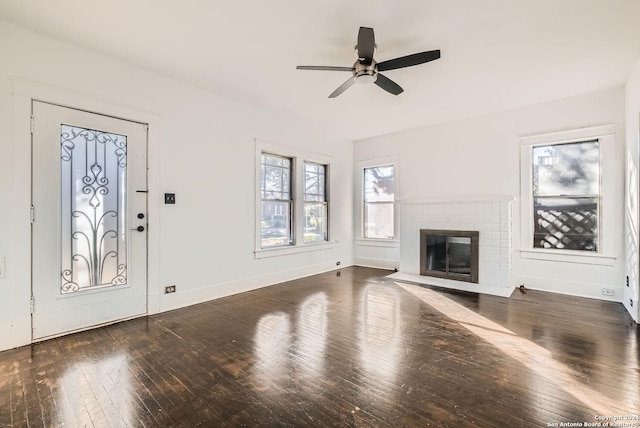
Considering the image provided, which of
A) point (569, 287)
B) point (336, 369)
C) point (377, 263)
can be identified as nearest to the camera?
point (336, 369)

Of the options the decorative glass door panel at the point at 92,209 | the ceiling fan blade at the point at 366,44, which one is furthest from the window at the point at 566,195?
the decorative glass door panel at the point at 92,209

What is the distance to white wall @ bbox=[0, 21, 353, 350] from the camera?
8.18 feet

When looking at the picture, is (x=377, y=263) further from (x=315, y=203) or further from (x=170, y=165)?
(x=170, y=165)

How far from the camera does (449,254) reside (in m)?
4.86

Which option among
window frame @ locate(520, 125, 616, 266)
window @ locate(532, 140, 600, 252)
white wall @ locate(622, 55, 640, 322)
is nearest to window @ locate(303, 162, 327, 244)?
window frame @ locate(520, 125, 616, 266)

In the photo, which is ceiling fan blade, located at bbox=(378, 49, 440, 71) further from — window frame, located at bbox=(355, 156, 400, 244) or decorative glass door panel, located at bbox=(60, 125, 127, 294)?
window frame, located at bbox=(355, 156, 400, 244)

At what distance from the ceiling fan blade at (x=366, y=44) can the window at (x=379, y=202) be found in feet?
11.5

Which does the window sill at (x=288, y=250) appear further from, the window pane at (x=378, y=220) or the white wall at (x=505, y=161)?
the white wall at (x=505, y=161)

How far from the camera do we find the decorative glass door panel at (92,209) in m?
2.78

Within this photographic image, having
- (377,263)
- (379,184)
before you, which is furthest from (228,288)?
(379,184)

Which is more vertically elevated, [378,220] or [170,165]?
[170,165]

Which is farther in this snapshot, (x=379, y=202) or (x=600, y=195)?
(x=379, y=202)

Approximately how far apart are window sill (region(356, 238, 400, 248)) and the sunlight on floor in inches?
80.8

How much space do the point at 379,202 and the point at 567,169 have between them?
303cm
